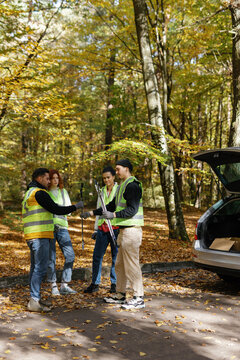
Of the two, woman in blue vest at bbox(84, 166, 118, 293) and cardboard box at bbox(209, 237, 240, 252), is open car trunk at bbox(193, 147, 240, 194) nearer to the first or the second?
cardboard box at bbox(209, 237, 240, 252)

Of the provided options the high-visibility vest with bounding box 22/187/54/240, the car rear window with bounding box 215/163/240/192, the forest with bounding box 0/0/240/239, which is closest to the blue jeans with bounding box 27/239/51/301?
the high-visibility vest with bounding box 22/187/54/240

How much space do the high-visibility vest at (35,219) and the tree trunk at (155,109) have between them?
22.9 feet

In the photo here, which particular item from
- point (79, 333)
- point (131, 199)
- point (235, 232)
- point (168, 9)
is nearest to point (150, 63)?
point (168, 9)

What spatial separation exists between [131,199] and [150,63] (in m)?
8.12

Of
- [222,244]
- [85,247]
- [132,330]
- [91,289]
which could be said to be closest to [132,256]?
[132,330]

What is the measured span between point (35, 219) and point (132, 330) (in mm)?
2071

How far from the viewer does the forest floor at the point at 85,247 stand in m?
9.92

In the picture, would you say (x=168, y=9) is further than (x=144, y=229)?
No

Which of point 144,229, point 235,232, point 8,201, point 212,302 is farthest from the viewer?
point 8,201

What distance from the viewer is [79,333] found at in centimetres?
436

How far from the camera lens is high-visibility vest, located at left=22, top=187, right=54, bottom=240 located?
535 centimetres

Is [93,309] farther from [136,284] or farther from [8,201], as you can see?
[8,201]

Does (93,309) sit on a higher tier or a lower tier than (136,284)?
lower

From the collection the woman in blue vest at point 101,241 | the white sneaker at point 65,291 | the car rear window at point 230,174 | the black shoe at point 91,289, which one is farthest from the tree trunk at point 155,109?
the white sneaker at point 65,291
